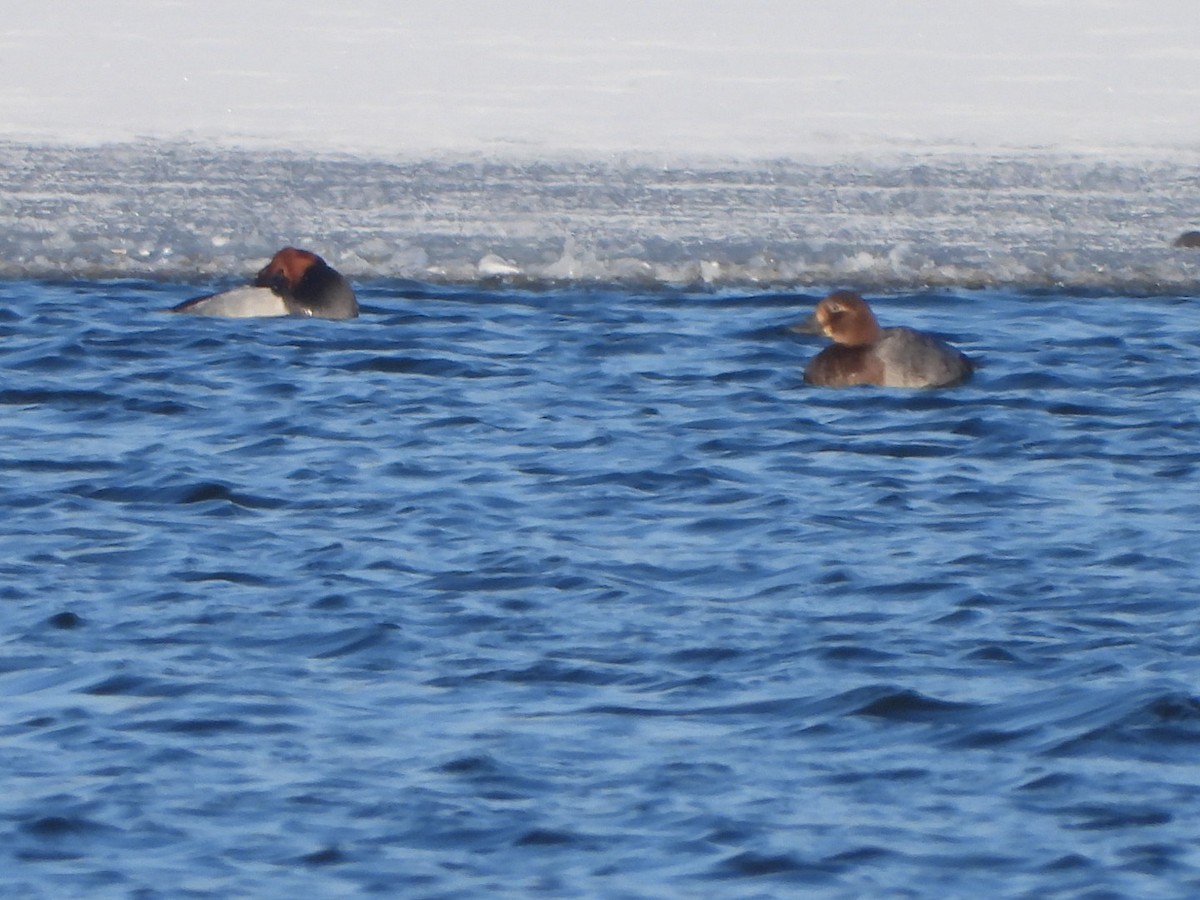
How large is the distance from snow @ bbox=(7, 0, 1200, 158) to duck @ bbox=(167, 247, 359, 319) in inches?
159

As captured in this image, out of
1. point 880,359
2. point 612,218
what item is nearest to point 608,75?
point 612,218

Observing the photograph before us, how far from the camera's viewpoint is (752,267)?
12.2 metres

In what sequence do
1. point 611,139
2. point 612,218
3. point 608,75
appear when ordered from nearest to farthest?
point 612,218 → point 611,139 → point 608,75

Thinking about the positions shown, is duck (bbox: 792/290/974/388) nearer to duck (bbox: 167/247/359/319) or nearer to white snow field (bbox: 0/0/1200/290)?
white snow field (bbox: 0/0/1200/290)

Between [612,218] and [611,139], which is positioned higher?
[611,139]

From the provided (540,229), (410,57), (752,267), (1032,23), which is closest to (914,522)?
(752,267)

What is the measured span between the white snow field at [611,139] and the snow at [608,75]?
0.05m

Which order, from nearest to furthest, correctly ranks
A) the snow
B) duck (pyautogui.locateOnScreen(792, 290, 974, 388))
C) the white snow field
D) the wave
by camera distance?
duck (pyautogui.locateOnScreen(792, 290, 974, 388))
the wave
the white snow field
the snow

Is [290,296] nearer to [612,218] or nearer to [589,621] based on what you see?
[612,218]

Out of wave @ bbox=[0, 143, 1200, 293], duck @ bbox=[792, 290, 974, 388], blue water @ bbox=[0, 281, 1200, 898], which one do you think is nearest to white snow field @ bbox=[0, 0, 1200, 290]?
wave @ bbox=[0, 143, 1200, 293]

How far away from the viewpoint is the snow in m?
15.8

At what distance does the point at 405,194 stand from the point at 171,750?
8.74 meters

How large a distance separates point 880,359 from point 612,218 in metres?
3.86

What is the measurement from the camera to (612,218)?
43.1 feet
